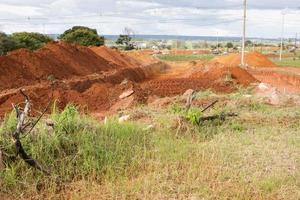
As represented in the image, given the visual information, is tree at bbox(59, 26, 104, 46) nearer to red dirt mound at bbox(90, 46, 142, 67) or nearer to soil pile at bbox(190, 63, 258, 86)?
red dirt mound at bbox(90, 46, 142, 67)

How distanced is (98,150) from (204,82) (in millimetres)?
14837

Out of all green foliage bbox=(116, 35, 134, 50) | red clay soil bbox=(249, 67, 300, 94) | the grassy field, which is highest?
the grassy field

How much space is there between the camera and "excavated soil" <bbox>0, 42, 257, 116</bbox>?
1584cm

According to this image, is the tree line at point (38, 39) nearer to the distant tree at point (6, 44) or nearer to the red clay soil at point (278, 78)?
the distant tree at point (6, 44)

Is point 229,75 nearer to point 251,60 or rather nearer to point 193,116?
point 193,116

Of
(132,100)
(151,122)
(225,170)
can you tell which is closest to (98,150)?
(225,170)

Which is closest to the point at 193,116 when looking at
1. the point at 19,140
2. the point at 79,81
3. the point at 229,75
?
the point at 19,140

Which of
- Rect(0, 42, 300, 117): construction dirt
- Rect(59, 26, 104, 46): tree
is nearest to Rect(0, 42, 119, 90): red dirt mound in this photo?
Rect(0, 42, 300, 117): construction dirt

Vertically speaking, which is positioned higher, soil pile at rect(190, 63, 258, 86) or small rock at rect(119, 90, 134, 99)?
small rock at rect(119, 90, 134, 99)

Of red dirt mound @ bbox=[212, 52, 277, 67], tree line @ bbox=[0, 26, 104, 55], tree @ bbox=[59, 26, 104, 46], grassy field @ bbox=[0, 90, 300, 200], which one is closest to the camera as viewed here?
grassy field @ bbox=[0, 90, 300, 200]

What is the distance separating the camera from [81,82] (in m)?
20.6

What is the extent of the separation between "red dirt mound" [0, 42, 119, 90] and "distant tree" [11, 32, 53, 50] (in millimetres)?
9709

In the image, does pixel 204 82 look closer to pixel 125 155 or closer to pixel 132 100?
pixel 132 100

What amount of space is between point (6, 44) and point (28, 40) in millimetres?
5730
